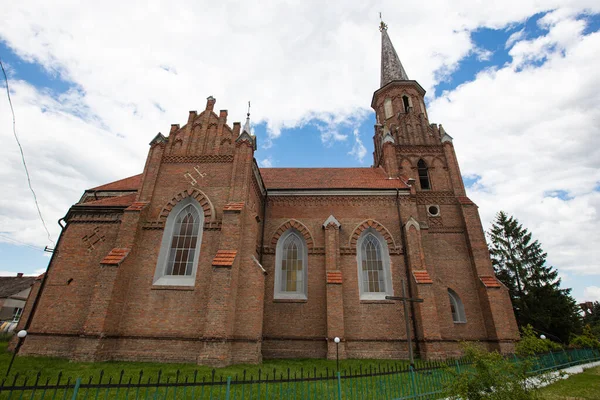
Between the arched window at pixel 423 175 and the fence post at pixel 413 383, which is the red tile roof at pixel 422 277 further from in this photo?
the fence post at pixel 413 383

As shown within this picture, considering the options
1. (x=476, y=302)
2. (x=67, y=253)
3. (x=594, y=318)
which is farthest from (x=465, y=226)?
(x=594, y=318)

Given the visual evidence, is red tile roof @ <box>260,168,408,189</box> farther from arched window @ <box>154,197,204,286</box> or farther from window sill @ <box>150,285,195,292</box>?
window sill @ <box>150,285,195,292</box>

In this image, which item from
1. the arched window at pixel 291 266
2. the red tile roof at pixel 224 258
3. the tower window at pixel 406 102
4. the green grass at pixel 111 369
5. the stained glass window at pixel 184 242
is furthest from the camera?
the tower window at pixel 406 102

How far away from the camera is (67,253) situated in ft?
42.7

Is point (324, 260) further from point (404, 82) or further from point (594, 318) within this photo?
point (594, 318)

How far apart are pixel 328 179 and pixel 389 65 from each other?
14510 mm

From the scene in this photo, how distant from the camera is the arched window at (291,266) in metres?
15.3

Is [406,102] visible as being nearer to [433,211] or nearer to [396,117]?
[396,117]

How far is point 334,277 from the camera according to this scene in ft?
46.5

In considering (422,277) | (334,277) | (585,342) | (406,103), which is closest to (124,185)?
(334,277)

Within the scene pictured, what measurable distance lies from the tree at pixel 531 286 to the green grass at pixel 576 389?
381 inches

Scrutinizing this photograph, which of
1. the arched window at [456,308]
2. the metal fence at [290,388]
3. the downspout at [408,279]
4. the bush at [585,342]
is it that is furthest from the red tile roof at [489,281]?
the metal fence at [290,388]

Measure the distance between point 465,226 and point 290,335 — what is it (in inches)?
453

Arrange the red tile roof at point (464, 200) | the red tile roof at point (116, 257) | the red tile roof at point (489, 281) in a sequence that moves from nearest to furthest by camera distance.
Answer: the red tile roof at point (116, 257) < the red tile roof at point (489, 281) < the red tile roof at point (464, 200)
